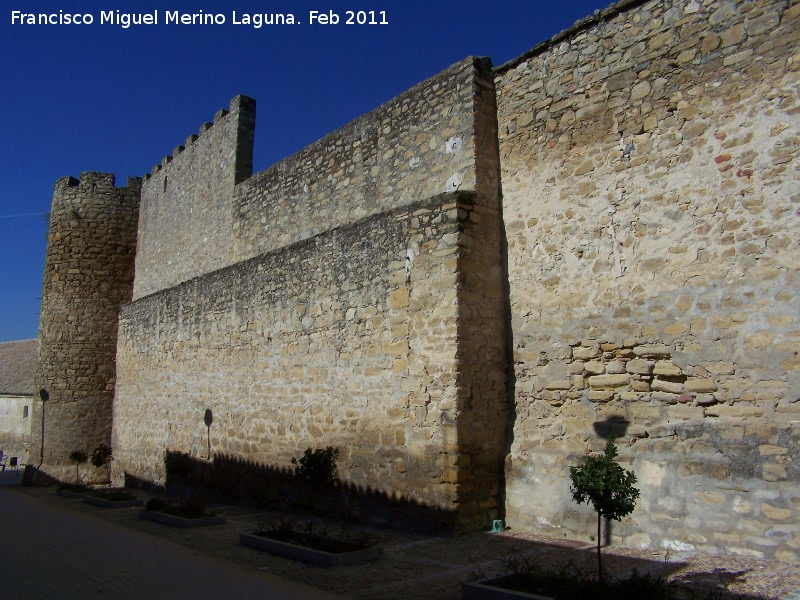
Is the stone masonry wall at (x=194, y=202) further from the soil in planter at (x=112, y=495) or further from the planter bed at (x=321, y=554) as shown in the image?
the planter bed at (x=321, y=554)

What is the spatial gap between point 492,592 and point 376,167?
6.68m

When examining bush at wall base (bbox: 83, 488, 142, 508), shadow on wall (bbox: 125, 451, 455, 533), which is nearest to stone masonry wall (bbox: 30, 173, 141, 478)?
bush at wall base (bbox: 83, 488, 142, 508)

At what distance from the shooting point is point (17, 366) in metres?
30.5

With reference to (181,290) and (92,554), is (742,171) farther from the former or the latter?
(181,290)

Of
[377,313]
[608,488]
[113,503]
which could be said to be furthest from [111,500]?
[608,488]

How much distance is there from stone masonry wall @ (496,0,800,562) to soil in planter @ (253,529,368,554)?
1.94 meters

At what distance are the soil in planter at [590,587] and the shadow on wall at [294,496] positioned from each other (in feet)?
7.23

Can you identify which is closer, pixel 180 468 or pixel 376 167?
pixel 376 167

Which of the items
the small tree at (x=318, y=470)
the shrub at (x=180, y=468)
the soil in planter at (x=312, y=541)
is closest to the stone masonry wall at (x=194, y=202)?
the shrub at (x=180, y=468)

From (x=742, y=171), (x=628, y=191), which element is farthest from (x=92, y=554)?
(x=742, y=171)

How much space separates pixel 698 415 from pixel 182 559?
561 centimetres

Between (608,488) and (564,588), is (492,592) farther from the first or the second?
(608,488)

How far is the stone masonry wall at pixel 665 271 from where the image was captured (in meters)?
5.78

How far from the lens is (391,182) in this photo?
9.66 meters
